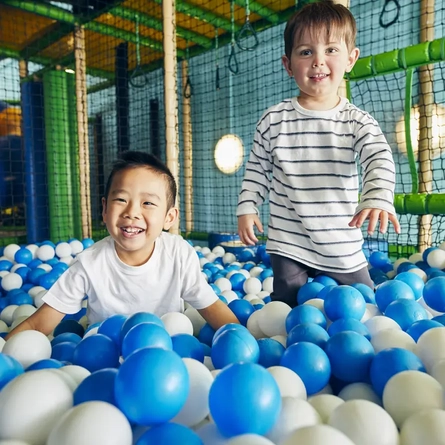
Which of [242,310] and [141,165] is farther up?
[141,165]

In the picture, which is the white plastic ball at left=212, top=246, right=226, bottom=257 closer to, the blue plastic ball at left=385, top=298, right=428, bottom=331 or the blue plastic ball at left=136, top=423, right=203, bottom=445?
the blue plastic ball at left=385, top=298, right=428, bottom=331

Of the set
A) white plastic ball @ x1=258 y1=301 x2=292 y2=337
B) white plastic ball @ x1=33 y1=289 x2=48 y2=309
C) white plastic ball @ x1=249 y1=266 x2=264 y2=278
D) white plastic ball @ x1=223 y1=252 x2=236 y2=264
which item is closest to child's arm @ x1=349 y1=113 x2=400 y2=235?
white plastic ball @ x1=258 y1=301 x2=292 y2=337

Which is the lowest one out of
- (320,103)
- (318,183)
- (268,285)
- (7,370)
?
(268,285)

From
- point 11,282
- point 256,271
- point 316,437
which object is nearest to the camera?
point 316,437

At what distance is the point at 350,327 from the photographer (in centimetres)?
82

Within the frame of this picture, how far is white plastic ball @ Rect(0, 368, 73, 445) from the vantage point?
19.1 inches

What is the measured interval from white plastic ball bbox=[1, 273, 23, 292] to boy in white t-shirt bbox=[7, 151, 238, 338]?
2.44ft

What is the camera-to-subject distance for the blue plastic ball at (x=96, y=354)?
716mm

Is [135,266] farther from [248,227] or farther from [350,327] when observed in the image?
[350,327]

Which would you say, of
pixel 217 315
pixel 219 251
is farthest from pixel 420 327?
pixel 219 251

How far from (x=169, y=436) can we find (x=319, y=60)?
980 mm

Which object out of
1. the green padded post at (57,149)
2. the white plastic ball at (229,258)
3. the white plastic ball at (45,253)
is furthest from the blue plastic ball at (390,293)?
the green padded post at (57,149)

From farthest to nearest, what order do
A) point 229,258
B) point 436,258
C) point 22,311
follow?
1. point 229,258
2. point 436,258
3. point 22,311

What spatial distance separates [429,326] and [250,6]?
2.74 metres
